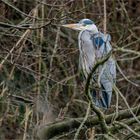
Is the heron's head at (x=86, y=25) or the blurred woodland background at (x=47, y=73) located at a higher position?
the heron's head at (x=86, y=25)

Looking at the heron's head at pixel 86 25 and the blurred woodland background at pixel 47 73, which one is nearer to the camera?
the blurred woodland background at pixel 47 73

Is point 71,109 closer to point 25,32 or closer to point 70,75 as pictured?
point 70,75

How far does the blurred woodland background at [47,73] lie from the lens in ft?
12.3

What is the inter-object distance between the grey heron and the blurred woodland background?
76 millimetres

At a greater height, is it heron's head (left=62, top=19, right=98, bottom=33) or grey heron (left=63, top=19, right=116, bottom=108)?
heron's head (left=62, top=19, right=98, bottom=33)

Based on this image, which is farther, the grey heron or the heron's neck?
the heron's neck

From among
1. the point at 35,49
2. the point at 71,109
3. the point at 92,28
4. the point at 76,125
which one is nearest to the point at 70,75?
the point at 71,109

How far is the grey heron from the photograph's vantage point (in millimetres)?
3723

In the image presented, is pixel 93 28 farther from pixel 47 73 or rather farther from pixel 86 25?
pixel 47 73

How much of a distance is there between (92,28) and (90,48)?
0.14m

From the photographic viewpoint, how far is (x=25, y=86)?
17.1ft

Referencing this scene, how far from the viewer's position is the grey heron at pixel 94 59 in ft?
12.2

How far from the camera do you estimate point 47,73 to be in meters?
4.57

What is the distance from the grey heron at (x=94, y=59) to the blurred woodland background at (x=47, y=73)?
8cm
